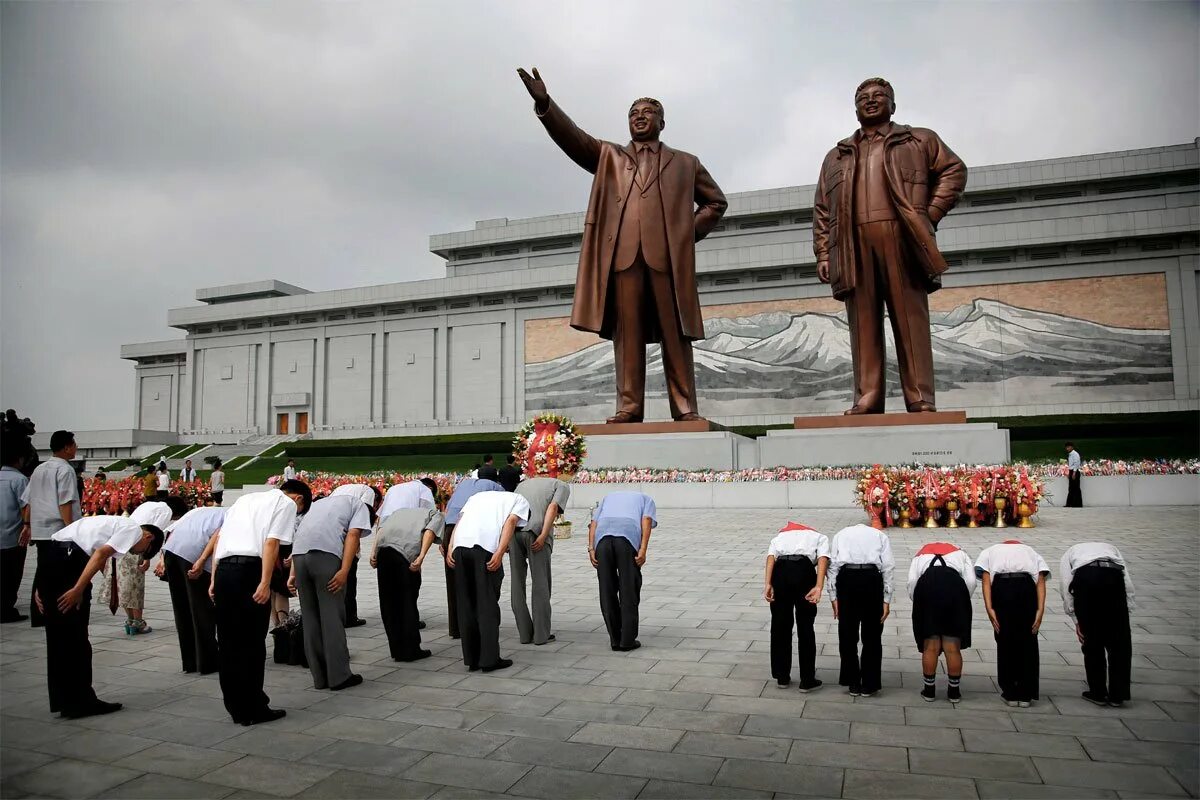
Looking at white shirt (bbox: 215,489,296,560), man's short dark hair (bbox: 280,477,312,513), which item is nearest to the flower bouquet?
man's short dark hair (bbox: 280,477,312,513)

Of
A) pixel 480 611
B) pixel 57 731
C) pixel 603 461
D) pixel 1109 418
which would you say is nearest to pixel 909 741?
pixel 480 611

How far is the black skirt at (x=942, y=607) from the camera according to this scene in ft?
13.7

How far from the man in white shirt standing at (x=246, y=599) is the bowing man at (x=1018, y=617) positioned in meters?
3.81

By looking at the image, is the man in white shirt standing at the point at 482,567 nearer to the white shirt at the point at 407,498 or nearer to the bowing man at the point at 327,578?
the bowing man at the point at 327,578

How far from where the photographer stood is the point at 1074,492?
14023mm

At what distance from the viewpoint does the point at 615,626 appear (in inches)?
219

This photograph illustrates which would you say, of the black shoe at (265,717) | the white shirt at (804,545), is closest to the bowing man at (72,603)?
the black shoe at (265,717)

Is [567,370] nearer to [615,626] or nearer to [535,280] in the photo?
[535,280]

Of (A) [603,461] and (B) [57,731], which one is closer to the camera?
(B) [57,731]

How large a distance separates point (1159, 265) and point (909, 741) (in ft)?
107

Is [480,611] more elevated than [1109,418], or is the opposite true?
[1109,418]

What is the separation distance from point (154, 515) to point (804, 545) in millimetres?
4610

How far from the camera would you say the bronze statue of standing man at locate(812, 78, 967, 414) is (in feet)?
44.7

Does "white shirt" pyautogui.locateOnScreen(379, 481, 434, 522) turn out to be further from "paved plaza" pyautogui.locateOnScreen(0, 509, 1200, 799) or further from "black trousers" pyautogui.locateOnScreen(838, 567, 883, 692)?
"black trousers" pyautogui.locateOnScreen(838, 567, 883, 692)
